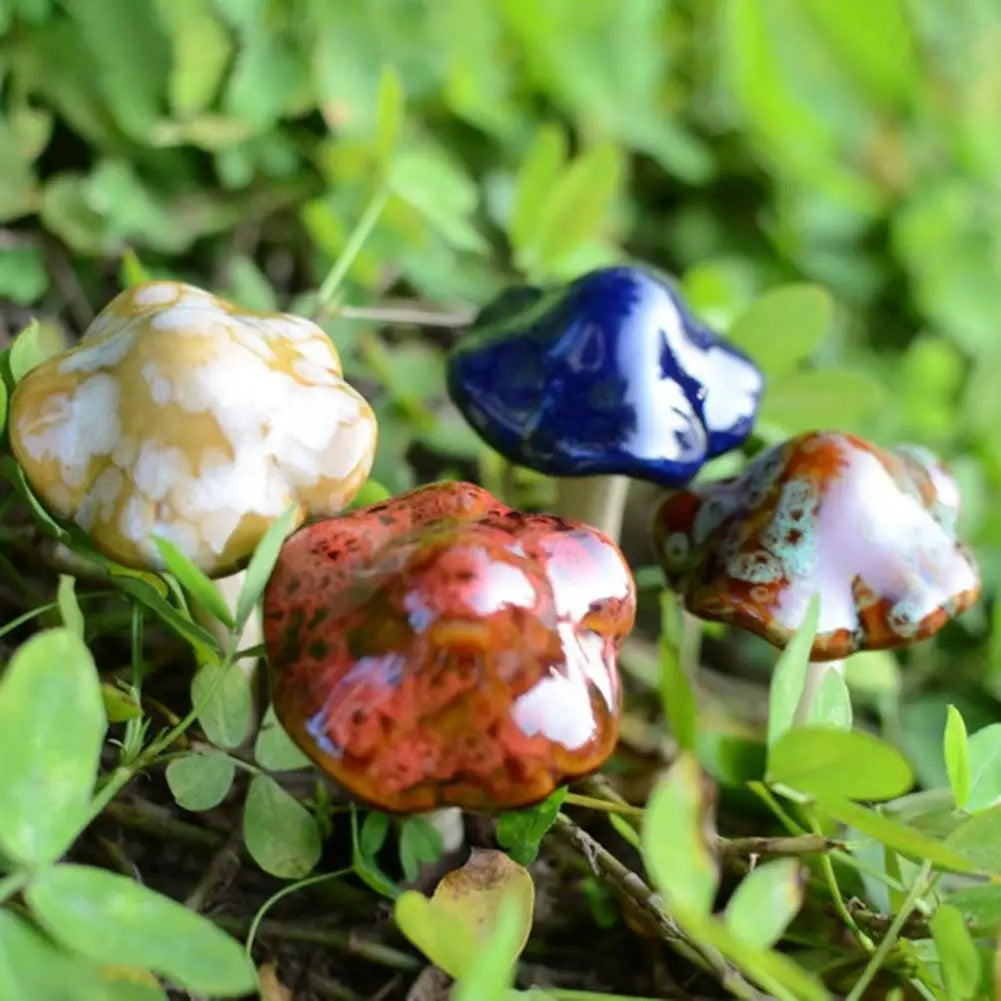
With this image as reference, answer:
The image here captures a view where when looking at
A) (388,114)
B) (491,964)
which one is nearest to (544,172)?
(388,114)

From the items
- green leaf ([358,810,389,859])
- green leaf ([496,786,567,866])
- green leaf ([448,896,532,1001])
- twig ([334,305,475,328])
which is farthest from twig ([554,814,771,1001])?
twig ([334,305,475,328])

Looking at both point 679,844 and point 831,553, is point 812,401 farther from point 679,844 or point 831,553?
point 679,844

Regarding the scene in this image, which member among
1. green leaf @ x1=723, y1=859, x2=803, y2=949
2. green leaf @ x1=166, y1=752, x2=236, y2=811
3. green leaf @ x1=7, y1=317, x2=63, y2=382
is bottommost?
green leaf @ x1=166, y1=752, x2=236, y2=811

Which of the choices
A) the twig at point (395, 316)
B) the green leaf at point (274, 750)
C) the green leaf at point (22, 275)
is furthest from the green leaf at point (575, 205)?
the green leaf at point (274, 750)

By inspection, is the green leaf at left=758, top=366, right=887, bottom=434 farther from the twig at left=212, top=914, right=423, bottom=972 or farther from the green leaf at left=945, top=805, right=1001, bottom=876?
the twig at left=212, top=914, right=423, bottom=972

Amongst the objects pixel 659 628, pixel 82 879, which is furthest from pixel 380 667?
pixel 659 628

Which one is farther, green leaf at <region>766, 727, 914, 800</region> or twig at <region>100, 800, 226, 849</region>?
twig at <region>100, 800, 226, 849</region>

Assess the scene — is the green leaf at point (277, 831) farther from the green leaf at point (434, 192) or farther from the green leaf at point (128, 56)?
the green leaf at point (128, 56)
